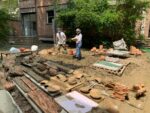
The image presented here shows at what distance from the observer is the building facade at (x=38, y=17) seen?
21438 millimetres

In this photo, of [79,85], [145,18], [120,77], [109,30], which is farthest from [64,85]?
[145,18]

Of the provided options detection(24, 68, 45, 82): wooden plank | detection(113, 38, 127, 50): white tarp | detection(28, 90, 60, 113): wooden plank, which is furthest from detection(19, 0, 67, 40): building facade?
detection(28, 90, 60, 113): wooden plank

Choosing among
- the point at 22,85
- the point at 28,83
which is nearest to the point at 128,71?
the point at 28,83

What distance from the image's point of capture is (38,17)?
22.7m

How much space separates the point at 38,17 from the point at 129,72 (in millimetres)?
14428

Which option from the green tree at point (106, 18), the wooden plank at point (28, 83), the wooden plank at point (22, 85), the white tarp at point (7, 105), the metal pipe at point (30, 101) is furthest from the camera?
the green tree at point (106, 18)

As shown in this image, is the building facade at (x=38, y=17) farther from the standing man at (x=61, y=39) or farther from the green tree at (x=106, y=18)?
the standing man at (x=61, y=39)

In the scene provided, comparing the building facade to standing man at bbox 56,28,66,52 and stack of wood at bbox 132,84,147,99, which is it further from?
stack of wood at bbox 132,84,147,99

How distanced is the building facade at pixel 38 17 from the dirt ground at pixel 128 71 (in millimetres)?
8229

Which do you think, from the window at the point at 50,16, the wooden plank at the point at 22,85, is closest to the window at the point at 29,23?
the window at the point at 50,16

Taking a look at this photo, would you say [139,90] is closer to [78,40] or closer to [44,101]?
[44,101]

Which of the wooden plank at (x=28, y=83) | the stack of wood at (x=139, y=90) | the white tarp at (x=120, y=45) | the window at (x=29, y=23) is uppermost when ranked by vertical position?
the window at (x=29, y=23)

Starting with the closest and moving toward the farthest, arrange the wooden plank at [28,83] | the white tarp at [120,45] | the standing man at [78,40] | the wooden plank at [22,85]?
the wooden plank at [22,85] < the wooden plank at [28,83] < the standing man at [78,40] < the white tarp at [120,45]

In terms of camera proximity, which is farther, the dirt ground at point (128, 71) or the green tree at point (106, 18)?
the green tree at point (106, 18)
